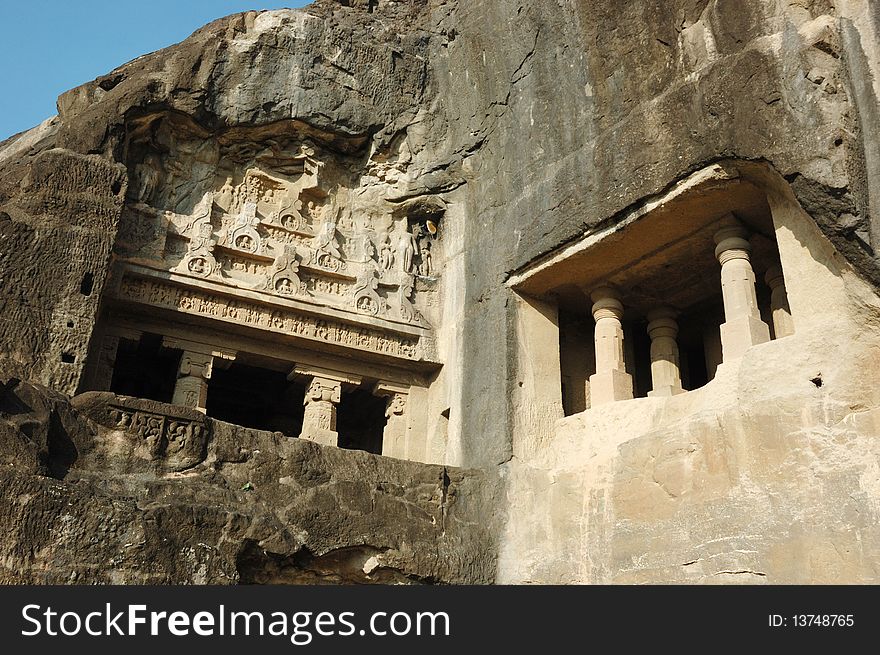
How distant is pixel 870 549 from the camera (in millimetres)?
6082

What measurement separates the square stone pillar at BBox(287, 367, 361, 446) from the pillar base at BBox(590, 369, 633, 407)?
269 cm

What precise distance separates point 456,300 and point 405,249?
95 cm

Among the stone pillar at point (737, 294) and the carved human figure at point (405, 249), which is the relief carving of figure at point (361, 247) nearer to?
the carved human figure at point (405, 249)

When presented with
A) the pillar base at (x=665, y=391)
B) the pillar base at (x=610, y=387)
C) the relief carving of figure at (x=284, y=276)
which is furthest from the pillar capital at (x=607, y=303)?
the relief carving of figure at (x=284, y=276)

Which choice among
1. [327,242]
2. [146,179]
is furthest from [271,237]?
[146,179]

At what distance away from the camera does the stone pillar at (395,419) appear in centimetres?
1012

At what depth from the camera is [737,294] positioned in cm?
824

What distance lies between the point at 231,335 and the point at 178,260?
960mm

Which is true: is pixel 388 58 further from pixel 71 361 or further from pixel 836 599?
pixel 836 599

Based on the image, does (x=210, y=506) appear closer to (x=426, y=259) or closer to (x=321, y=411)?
(x=321, y=411)

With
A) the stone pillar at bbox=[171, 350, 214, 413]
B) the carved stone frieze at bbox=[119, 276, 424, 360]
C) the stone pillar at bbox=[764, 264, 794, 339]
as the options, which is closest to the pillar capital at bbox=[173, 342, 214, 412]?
the stone pillar at bbox=[171, 350, 214, 413]

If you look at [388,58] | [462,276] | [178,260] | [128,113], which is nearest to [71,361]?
[178,260]

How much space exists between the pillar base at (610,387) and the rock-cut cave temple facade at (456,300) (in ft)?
0.18

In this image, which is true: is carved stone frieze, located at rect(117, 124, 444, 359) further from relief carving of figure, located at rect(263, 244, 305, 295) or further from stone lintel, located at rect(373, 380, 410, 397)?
stone lintel, located at rect(373, 380, 410, 397)
